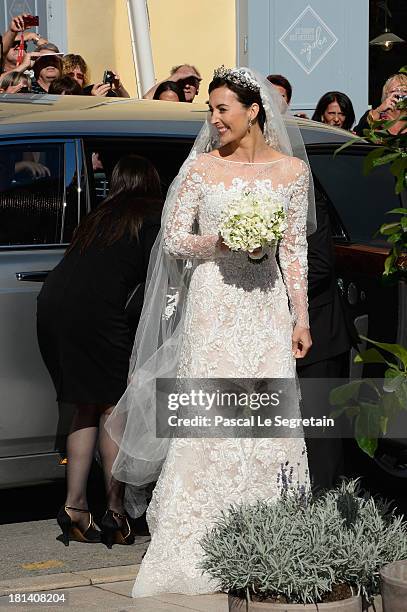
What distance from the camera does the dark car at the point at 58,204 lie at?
586 cm

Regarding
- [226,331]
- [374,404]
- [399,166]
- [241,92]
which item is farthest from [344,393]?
[241,92]

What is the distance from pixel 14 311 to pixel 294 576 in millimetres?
2172

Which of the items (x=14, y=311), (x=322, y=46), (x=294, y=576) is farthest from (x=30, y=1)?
(x=294, y=576)

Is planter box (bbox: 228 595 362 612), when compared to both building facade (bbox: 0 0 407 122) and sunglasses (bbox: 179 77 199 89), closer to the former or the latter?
sunglasses (bbox: 179 77 199 89)

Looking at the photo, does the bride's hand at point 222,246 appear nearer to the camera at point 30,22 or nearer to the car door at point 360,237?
the car door at point 360,237

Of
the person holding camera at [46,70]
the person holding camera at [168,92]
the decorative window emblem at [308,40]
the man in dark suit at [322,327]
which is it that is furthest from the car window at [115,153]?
the decorative window emblem at [308,40]

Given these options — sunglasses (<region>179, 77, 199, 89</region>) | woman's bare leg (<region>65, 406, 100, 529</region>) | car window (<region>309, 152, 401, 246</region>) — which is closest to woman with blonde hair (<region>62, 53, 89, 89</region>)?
sunglasses (<region>179, 77, 199, 89</region>)

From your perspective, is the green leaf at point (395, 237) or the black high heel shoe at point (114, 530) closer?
the green leaf at point (395, 237)

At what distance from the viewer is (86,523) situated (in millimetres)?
5957

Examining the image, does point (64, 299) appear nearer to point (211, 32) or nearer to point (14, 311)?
point (14, 311)

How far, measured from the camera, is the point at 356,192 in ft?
22.5

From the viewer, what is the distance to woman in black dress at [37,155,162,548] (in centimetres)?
583

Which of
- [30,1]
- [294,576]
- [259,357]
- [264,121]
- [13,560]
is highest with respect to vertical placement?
[30,1]

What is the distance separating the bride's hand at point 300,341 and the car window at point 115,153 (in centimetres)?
136
